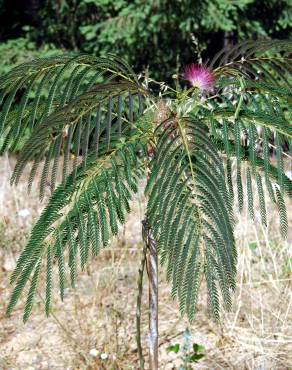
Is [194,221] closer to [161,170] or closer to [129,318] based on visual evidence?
[161,170]

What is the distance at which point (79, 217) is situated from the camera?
1.19 m

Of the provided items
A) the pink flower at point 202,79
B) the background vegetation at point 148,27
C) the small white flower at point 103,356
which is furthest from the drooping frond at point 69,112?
the background vegetation at point 148,27

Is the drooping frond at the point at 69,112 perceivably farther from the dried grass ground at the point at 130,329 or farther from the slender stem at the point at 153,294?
the dried grass ground at the point at 130,329

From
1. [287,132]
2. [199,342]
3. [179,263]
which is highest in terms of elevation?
[287,132]

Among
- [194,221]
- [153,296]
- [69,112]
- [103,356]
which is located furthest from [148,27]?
[194,221]

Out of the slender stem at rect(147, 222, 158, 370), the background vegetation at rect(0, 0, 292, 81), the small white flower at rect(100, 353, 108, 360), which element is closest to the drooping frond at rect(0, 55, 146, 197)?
the slender stem at rect(147, 222, 158, 370)

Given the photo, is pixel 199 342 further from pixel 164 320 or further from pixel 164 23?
pixel 164 23

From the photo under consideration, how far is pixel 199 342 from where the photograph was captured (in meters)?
2.49

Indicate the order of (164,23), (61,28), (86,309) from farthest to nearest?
(61,28), (164,23), (86,309)

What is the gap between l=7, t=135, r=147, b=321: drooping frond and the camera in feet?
3.91

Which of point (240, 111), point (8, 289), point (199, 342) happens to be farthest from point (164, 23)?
point (240, 111)

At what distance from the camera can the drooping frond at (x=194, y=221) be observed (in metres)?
1.05

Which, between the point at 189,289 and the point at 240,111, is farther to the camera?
the point at 240,111

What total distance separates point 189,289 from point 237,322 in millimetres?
1607
